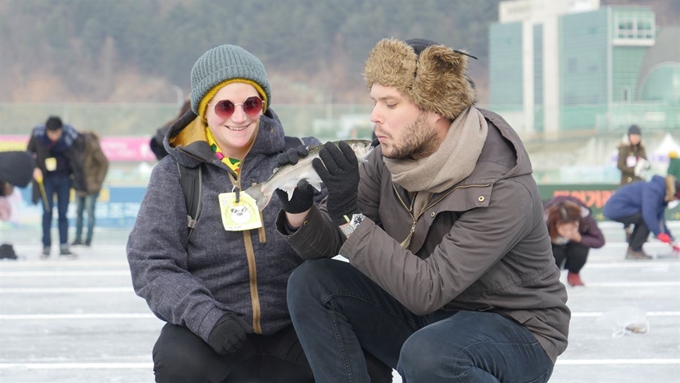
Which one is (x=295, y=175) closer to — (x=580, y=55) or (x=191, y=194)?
(x=191, y=194)

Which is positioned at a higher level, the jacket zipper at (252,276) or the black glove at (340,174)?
the black glove at (340,174)

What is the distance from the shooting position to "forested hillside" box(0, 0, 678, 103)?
44531 millimetres

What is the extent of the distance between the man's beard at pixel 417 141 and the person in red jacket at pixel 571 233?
473 centimetres

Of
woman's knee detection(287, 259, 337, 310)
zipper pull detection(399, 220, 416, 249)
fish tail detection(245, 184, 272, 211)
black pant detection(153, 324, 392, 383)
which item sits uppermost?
fish tail detection(245, 184, 272, 211)

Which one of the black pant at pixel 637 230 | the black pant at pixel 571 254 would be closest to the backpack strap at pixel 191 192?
the black pant at pixel 571 254

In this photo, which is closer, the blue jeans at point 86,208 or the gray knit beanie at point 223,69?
the gray knit beanie at point 223,69

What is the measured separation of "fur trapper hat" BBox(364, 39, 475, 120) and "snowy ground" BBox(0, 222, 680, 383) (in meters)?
1.77

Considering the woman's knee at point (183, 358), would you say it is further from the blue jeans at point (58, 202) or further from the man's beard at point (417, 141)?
the blue jeans at point (58, 202)

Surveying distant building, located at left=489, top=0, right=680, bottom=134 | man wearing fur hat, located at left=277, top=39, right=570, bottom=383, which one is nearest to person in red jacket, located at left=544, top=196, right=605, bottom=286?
man wearing fur hat, located at left=277, top=39, right=570, bottom=383

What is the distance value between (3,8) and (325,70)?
1489 cm

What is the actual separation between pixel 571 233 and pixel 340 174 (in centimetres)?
507

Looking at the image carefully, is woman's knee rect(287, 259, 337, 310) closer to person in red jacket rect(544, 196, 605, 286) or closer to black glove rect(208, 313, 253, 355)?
black glove rect(208, 313, 253, 355)

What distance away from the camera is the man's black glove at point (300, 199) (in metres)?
2.97

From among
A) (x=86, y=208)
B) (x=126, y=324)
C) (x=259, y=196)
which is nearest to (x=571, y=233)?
(x=126, y=324)
